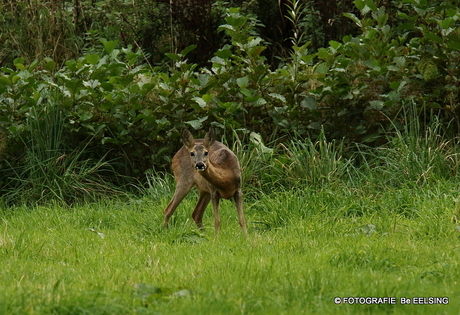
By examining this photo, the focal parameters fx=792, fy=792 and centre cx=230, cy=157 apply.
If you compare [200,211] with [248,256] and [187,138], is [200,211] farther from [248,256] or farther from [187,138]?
[248,256]

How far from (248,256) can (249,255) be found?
4 centimetres

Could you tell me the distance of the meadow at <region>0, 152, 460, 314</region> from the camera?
4.45 m

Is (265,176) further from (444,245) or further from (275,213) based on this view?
(444,245)

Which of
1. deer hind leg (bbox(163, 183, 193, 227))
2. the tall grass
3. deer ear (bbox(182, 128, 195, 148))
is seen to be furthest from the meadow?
deer ear (bbox(182, 128, 195, 148))

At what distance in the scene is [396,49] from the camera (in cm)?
977

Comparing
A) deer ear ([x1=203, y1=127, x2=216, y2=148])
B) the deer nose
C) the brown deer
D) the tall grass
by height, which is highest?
deer ear ([x1=203, y1=127, x2=216, y2=148])

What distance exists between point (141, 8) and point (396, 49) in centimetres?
491

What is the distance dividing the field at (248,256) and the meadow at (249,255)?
12 mm

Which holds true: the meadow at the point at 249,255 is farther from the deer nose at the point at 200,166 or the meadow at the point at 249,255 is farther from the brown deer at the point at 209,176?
the deer nose at the point at 200,166

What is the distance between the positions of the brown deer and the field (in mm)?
199

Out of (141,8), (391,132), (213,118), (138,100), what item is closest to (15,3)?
(141,8)

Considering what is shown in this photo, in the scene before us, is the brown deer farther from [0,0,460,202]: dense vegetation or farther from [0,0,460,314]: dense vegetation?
[0,0,460,202]: dense vegetation

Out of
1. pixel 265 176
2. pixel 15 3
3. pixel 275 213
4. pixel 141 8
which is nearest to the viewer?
pixel 275 213

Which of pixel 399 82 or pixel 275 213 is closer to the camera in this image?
pixel 275 213
